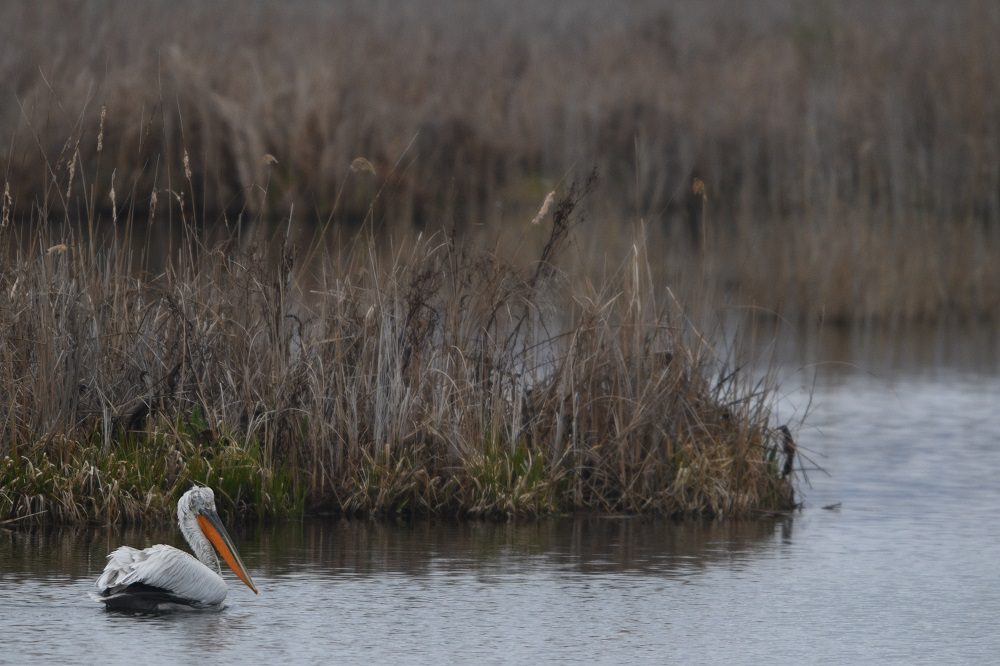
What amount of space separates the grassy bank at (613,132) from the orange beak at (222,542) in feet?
32.4

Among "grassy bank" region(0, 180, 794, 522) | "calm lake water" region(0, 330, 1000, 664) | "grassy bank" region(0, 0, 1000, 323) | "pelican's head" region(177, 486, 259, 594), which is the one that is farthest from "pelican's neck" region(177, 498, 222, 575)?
"grassy bank" region(0, 0, 1000, 323)

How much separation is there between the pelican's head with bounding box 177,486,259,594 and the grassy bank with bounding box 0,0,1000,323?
9.84 metres

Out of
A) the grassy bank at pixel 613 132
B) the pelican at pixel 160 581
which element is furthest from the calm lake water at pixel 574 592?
the grassy bank at pixel 613 132

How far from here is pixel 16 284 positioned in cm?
938

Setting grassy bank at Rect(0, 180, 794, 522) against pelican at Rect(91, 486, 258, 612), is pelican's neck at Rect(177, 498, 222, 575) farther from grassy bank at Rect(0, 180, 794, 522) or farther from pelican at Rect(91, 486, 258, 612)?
grassy bank at Rect(0, 180, 794, 522)

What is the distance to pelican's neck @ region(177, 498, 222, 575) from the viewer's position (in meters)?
7.58

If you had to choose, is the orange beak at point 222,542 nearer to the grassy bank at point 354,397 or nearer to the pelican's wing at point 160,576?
the pelican's wing at point 160,576

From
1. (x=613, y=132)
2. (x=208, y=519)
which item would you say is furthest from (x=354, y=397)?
(x=613, y=132)

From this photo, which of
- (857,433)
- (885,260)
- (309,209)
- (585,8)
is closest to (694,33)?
(585,8)

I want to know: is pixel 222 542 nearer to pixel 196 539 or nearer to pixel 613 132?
pixel 196 539

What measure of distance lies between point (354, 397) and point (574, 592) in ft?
6.18

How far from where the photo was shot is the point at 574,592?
25.9 feet

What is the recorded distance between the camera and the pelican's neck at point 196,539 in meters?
7.58

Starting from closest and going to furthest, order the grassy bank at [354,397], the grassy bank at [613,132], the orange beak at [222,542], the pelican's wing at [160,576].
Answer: the pelican's wing at [160,576], the orange beak at [222,542], the grassy bank at [354,397], the grassy bank at [613,132]
